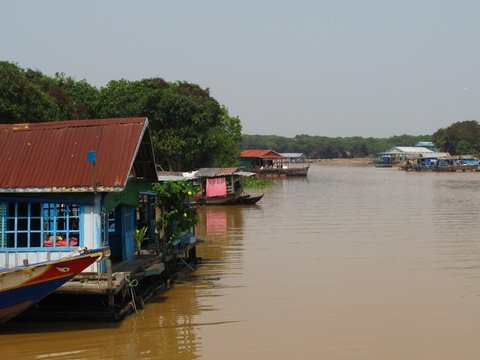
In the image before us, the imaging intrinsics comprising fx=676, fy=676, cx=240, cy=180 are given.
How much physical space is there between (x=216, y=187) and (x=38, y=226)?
25.4 meters

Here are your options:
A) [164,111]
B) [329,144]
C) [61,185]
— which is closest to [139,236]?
[61,185]

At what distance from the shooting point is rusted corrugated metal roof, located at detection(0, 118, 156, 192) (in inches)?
471

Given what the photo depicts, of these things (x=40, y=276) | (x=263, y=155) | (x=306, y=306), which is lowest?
(x=306, y=306)

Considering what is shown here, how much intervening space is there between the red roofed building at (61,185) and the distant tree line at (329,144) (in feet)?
473

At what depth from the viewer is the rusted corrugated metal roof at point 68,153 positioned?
12.0 m

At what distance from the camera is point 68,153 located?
12617mm

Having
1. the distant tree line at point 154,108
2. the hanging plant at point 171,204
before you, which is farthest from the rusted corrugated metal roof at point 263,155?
the hanging plant at point 171,204

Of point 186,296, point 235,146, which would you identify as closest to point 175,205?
point 186,296

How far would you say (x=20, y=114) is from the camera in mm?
28250

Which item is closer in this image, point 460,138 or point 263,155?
point 263,155

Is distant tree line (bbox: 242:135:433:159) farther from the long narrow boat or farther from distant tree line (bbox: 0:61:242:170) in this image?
the long narrow boat

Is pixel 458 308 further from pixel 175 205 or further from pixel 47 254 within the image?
pixel 47 254

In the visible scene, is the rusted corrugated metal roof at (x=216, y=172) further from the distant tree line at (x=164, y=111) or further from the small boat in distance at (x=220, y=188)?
the distant tree line at (x=164, y=111)

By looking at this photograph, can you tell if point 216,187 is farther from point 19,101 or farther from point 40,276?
point 40,276
